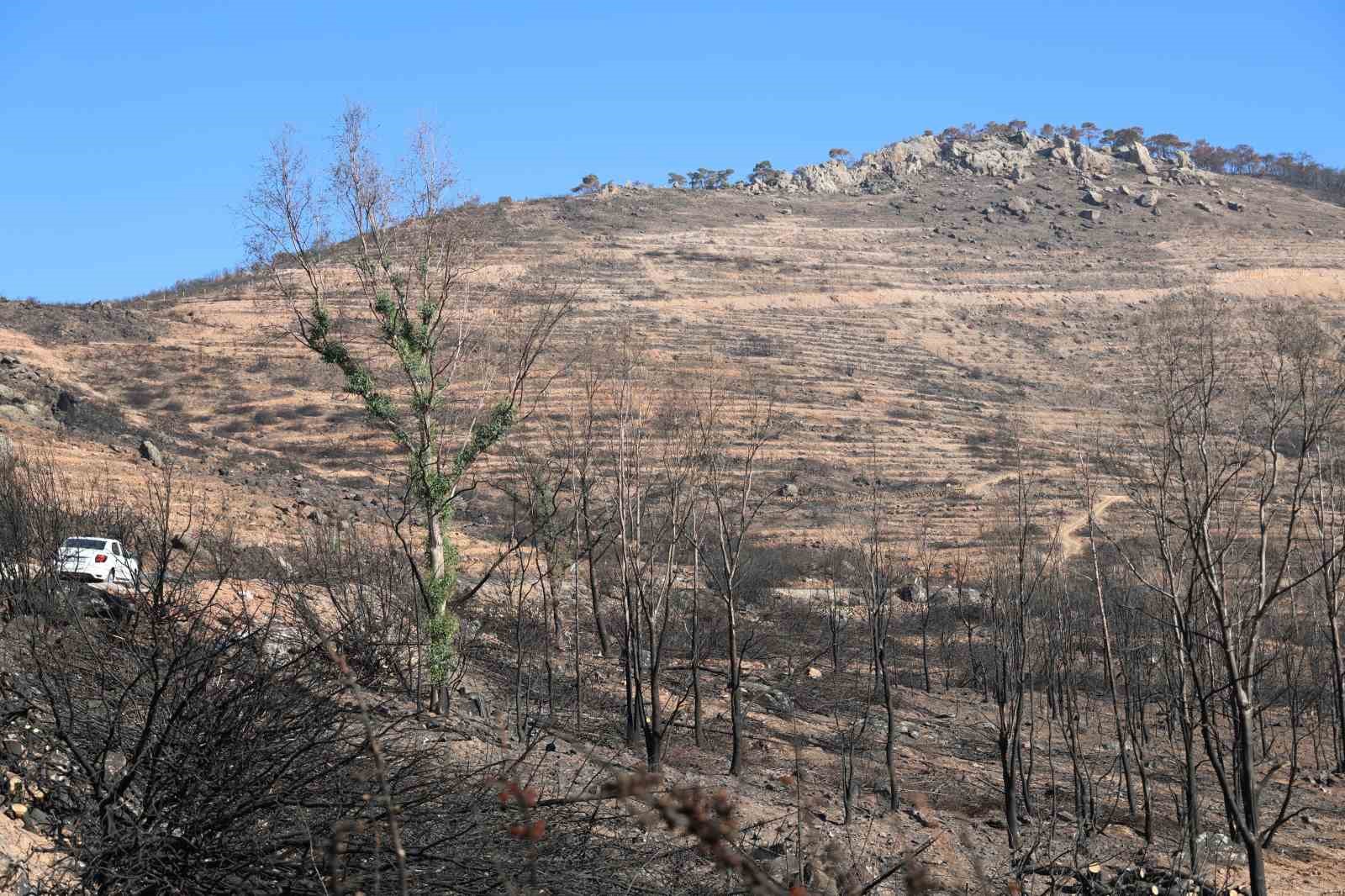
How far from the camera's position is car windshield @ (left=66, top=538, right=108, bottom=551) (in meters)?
18.0

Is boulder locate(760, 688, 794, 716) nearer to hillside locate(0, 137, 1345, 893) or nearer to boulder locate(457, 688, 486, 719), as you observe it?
hillside locate(0, 137, 1345, 893)

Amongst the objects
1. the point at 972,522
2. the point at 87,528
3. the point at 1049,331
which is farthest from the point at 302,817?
the point at 1049,331

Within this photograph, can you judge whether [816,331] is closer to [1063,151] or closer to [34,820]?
[1063,151]

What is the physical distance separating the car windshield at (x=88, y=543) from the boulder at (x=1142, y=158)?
125 meters

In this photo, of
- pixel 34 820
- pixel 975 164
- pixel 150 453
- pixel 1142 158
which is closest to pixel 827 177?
pixel 975 164

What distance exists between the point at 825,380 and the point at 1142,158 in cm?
8151

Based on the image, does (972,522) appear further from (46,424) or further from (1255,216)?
(1255,216)

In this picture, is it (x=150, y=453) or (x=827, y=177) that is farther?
(x=827, y=177)

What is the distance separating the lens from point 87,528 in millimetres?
22188

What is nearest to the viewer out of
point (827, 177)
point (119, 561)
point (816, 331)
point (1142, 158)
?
point (119, 561)

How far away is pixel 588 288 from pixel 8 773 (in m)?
71.8

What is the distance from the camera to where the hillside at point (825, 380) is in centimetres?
2205

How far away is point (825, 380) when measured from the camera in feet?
216

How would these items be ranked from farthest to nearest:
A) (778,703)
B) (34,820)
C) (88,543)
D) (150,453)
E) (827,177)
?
(827,177), (150,453), (778,703), (88,543), (34,820)
